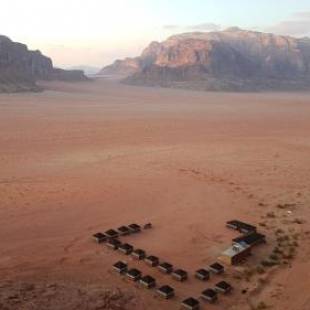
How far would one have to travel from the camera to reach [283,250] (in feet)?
40.3

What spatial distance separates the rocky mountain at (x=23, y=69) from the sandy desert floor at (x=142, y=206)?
33644 mm

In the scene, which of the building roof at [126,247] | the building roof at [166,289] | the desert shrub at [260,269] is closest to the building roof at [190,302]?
the building roof at [166,289]

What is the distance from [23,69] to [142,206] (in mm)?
70947

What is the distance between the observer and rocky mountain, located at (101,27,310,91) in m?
96.0

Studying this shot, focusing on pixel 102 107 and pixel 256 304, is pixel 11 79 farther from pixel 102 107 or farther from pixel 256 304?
pixel 256 304

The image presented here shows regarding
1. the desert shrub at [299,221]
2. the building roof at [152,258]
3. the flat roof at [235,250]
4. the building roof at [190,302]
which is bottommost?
the building roof at [190,302]

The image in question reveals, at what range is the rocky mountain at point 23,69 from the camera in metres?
65.9

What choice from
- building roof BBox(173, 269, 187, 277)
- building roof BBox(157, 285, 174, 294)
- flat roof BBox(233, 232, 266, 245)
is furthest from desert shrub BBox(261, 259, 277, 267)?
building roof BBox(157, 285, 174, 294)

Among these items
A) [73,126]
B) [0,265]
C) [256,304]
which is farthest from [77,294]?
[73,126]

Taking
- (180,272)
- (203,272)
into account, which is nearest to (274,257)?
(203,272)

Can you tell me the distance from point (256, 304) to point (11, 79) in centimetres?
6405

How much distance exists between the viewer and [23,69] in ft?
266

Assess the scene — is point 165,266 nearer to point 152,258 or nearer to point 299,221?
point 152,258

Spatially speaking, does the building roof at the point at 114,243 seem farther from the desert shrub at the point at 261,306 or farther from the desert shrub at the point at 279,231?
the desert shrub at the point at 279,231
